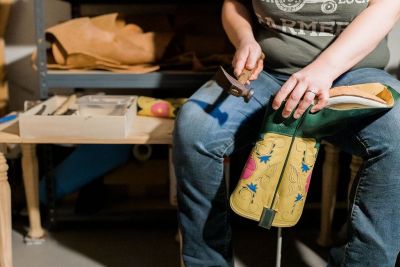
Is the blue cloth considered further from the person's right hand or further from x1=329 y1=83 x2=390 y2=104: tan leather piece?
x1=329 y1=83 x2=390 y2=104: tan leather piece

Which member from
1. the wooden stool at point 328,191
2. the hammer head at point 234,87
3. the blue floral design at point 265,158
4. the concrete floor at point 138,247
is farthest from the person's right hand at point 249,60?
the concrete floor at point 138,247

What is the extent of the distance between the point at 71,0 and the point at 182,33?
0.46 metres

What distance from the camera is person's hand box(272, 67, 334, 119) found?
0.89 meters

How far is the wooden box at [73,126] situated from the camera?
1.17 m

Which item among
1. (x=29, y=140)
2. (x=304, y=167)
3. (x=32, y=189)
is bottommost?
(x=32, y=189)

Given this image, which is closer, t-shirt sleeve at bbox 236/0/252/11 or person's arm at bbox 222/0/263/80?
person's arm at bbox 222/0/263/80

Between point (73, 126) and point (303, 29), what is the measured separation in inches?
22.7

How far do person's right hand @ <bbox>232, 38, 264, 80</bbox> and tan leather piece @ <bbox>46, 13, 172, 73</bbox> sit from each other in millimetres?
395

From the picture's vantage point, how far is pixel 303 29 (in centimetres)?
110

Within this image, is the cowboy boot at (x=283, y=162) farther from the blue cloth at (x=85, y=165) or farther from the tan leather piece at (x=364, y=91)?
the blue cloth at (x=85, y=165)

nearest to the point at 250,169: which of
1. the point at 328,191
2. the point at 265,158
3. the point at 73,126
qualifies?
the point at 265,158

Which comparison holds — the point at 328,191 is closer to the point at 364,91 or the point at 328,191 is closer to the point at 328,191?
the point at 328,191

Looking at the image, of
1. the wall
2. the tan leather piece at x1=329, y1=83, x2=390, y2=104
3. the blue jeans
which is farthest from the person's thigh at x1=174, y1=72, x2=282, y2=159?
the wall

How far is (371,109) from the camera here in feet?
2.92
